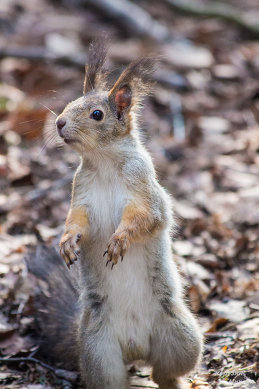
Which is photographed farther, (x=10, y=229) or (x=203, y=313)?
(x=10, y=229)

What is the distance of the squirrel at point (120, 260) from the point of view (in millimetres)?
3518

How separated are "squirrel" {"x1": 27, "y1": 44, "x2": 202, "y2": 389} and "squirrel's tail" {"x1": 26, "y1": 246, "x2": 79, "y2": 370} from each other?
1.22ft

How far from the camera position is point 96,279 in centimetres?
360

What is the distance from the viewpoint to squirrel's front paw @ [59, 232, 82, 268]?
3.40 metres

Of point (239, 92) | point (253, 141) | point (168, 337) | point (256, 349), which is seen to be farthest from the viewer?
point (239, 92)

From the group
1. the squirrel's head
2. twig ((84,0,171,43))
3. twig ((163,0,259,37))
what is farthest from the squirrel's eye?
twig ((163,0,259,37))

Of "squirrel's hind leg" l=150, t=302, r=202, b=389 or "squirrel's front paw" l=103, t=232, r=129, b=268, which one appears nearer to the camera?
"squirrel's front paw" l=103, t=232, r=129, b=268

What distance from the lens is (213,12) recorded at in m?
10.4

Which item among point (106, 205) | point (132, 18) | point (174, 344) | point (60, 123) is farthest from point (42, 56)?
point (174, 344)

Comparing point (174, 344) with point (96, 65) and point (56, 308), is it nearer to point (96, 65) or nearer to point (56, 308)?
point (56, 308)

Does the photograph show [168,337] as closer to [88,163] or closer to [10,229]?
[88,163]

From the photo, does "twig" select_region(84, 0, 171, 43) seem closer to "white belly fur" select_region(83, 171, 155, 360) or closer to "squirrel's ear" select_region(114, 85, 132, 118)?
"squirrel's ear" select_region(114, 85, 132, 118)

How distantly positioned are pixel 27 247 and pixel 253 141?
3170 millimetres

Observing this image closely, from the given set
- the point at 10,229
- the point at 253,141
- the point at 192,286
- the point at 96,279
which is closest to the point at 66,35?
the point at 253,141
